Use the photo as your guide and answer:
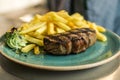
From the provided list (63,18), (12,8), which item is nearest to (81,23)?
(63,18)

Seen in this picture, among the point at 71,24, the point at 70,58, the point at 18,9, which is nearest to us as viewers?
the point at 70,58

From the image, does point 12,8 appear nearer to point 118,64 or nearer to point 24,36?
point 24,36

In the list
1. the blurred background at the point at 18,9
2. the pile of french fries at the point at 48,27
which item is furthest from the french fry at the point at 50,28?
the blurred background at the point at 18,9

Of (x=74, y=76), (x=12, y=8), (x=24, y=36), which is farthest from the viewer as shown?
(x=12, y=8)

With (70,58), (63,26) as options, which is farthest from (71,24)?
(70,58)

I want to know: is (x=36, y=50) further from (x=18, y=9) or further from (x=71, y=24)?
(x=18, y=9)
